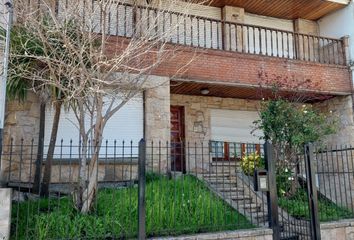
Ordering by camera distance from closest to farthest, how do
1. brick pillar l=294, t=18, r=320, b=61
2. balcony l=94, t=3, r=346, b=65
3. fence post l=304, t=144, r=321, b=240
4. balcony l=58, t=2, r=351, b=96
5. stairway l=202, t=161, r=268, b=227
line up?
fence post l=304, t=144, r=321, b=240 < stairway l=202, t=161, r=268, b=227 < balcony l=58, t=2, r=351, b=96 < balcony l=94, t=3, r=346, b=65 < brick pillar l=294, t=18, r=320, b=61

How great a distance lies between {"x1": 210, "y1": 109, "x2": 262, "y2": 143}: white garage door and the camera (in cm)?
1196

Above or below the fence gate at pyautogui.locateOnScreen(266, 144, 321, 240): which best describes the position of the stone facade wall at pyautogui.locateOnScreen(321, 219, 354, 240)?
below

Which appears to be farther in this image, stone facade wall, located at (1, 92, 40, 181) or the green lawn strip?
the green lawn strip

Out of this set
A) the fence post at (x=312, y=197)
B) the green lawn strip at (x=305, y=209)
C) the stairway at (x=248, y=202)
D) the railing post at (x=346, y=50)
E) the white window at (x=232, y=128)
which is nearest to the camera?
the fence post at (x=312, y=197)

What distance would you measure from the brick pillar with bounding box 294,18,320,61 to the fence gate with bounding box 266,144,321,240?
4.01 metres

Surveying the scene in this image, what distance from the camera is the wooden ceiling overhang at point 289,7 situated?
11930 mm

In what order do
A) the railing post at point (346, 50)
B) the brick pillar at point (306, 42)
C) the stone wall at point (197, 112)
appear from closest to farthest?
the stone wall at point (197, 112) < the railing post at point (346, 50) < the brick pillar at point (306, 42)

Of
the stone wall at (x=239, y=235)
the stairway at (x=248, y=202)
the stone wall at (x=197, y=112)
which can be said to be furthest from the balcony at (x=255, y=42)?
the stone wall at (x=239, y=235)

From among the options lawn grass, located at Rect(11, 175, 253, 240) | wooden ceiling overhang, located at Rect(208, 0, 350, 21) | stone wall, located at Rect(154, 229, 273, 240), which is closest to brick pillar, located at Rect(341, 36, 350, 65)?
wooden ceiling overhang, located at Rect(208, 0, 350, 21)

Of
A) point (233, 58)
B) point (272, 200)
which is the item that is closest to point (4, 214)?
point (272, 200)

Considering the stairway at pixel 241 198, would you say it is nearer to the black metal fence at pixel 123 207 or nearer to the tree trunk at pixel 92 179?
the black metal fence at pixel 123 207

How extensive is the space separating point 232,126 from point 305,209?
460cm

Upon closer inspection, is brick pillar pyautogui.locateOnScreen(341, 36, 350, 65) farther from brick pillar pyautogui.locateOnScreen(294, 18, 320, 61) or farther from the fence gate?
the fence gate

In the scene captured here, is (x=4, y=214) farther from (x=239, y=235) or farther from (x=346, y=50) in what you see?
(x=346, y=50)
